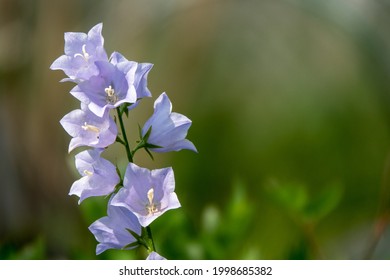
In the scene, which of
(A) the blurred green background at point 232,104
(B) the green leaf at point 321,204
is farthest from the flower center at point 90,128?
(A) the blurred green background at point 232,104

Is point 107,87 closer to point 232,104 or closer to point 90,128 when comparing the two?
point 90,128

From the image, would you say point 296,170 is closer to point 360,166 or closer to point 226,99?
point 360,166

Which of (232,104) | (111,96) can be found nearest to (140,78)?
(111,96)

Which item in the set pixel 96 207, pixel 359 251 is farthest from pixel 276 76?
pixel 96 207

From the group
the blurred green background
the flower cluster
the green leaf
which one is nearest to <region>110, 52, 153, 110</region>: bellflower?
the flower cluster

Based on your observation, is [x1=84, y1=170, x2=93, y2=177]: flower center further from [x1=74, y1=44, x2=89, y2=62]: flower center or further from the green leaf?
the green leaf
